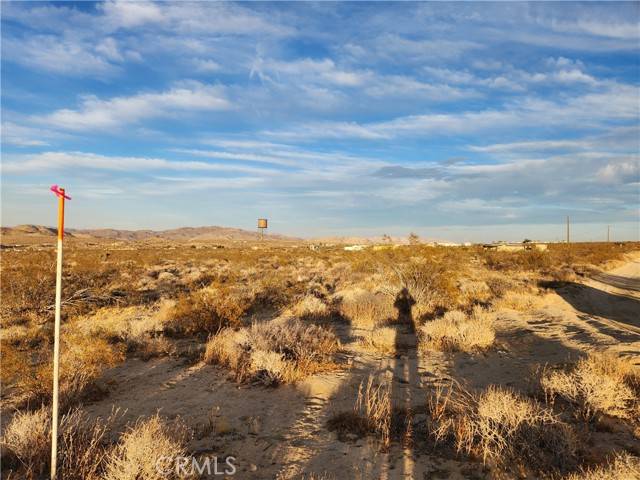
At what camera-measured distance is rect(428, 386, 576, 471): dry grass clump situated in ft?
14.2

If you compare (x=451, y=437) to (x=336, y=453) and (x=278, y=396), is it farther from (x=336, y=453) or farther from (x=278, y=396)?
(x=278, y=396)

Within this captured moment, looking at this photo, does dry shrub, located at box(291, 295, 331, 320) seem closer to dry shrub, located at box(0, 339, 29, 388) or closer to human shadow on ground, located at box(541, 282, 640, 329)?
dry shrub, located at box(0, 339, 29, 388)

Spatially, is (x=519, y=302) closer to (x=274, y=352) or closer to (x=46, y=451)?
(x=274, y=352)

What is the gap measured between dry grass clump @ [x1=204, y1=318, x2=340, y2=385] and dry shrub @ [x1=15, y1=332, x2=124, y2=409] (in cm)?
209

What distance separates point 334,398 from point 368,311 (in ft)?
20.3

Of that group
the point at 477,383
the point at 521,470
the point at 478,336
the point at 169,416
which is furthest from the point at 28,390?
the point at 478,336

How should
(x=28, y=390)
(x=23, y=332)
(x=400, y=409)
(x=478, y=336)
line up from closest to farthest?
(x=400, y=409) < (x=28, y=390) < (x=478, y=336) < (x=23, y=332)

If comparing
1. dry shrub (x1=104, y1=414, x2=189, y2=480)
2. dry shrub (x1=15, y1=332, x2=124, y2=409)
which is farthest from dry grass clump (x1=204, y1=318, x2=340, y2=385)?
dry shrub (x1=104, y1=414, x2=189, y2=480)

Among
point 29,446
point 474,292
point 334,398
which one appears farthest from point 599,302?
point 29,446

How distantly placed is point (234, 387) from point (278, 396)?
905mm

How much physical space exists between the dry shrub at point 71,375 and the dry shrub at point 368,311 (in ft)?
22.1

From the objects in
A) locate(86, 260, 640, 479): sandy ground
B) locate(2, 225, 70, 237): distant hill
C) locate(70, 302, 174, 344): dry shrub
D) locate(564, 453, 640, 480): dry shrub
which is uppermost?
locate(2, 225, 70, 237): distant hill

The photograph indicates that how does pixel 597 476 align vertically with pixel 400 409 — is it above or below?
above

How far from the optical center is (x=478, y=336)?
9.21 m
